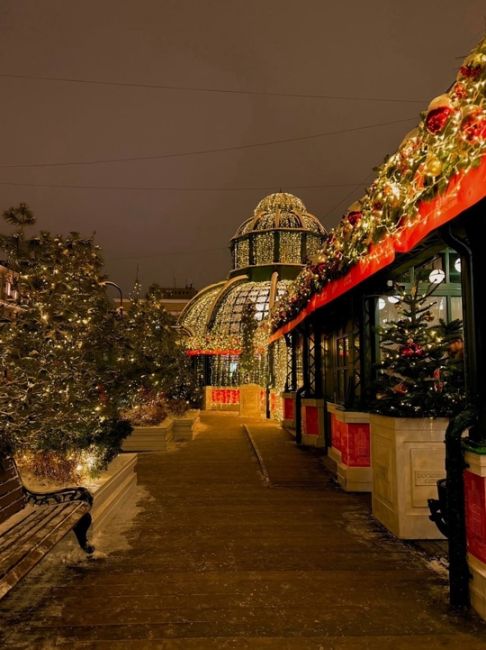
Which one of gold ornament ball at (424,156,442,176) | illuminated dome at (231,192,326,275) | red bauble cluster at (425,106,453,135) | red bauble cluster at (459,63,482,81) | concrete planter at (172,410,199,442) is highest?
illuminated dome at (231,192,326,275)

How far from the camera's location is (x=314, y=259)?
26.0ft

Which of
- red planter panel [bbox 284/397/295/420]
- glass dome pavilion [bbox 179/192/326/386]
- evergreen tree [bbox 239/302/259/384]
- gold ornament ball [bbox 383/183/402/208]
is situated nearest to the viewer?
gold ornament ball [bbox 383/183/402/208]

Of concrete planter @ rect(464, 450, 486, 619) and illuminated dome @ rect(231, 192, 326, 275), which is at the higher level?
illuminated dome @ rect(231, 192, 326, 275)

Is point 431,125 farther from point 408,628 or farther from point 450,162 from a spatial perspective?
point 408,628

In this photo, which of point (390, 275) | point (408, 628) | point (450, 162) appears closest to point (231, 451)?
point (390, 275)

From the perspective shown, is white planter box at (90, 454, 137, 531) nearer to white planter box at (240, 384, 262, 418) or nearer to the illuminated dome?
white planter box at (240, 384, 262, 418)

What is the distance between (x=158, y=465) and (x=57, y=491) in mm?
4959

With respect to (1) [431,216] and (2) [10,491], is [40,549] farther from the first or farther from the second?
(1) [431,216]

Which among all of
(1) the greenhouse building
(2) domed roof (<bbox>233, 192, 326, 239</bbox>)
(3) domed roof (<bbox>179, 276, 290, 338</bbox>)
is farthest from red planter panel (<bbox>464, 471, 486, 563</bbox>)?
(2) domed roof (<bbox>233, 192, 326, 239</bbox>)

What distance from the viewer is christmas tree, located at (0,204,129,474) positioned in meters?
4.88

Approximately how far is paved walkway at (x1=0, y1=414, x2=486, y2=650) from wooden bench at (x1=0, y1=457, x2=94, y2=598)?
1.44ft

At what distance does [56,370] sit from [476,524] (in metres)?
4.49

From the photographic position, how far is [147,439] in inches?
451

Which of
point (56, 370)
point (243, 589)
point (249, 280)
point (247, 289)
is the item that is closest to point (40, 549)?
point (243, 589)
